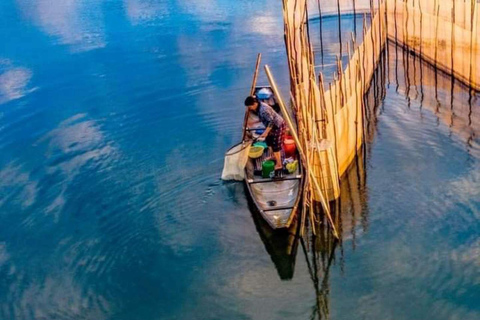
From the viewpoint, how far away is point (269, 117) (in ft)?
49.1

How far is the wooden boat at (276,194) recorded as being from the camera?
12.4 metres

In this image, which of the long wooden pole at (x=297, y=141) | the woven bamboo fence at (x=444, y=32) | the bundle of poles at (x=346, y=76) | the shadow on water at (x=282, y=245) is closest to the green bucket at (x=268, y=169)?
the bundle of poles at (x=346, y=76)

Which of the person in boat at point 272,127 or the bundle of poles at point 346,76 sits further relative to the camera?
the person in boat at point 272,127

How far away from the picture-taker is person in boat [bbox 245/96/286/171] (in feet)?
46.2

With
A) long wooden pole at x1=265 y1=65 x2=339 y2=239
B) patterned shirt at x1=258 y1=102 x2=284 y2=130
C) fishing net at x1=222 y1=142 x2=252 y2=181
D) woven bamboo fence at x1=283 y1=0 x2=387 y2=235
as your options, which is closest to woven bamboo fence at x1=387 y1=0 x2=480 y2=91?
woven bamboo fence at x1=283 y1=0 x2=387 y2=235

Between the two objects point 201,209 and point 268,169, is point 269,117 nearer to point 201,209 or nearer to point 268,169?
point 268,169

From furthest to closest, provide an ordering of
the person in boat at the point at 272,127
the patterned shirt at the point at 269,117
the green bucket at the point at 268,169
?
1. the patterned shirt at the point at 269,117
2. the person in boat at the point at 272,127
3. the green bucket at the point at 268,169

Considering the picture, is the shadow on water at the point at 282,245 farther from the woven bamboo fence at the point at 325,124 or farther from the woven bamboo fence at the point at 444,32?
the woven bamboo fence at the point at 444,32

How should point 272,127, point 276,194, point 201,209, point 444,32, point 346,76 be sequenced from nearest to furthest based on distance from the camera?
point 276,194 → point 201,209 → point 272,127 → point 346,76 → point 444,32

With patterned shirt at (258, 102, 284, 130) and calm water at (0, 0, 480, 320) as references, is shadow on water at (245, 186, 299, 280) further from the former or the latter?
patterned shirt at (258, 102, 284, 130)

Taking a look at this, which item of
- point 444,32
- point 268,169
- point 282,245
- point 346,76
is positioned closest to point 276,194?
point 268,169

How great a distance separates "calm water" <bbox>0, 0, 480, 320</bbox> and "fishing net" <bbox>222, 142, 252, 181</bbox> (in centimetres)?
38

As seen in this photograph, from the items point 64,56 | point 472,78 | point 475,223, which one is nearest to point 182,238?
point 475,223

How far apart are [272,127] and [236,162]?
1.24 m
